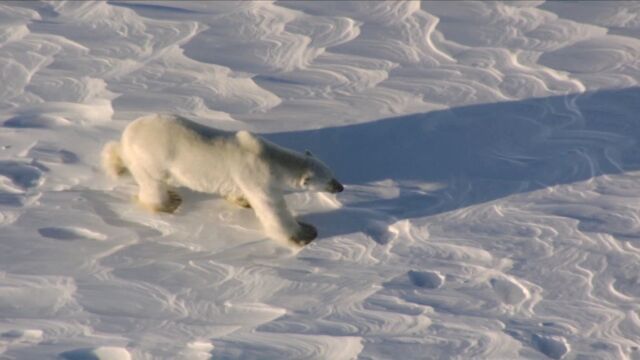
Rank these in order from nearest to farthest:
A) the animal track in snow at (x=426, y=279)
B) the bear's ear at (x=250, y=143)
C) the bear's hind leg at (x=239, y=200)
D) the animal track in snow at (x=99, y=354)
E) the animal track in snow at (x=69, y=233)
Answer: the animal track in snow at (x=99, y=354), the animal track in snow at (x=426, y=279), the bear's ear at (x=250, y=143), the animal track in snow at (x=69, y=233), the bear's hind leg at (x=239, y=200)

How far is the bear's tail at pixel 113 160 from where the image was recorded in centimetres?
614

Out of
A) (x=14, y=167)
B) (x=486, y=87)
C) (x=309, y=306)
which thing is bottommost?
(x=309, y=306)

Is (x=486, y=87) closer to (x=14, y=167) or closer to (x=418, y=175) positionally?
(x=418, y=175)

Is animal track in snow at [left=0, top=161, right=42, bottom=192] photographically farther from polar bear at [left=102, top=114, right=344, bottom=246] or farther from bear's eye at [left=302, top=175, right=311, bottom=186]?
bear's eye at [left=302, top=175, right=311, bottom=186]

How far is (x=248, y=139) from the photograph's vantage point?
5.84 m

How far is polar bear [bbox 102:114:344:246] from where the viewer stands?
19.1 ft

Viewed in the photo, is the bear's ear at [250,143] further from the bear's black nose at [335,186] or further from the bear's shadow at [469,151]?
the bear's shadow at [469,151]

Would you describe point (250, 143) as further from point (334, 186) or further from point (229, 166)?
point (334, 186)

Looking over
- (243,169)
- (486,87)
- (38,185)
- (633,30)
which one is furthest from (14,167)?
(633,30)

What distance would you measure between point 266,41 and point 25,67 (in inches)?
58.0

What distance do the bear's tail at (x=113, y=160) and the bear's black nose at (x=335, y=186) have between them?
1.08 m

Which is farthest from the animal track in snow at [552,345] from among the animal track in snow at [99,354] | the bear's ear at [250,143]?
the animal track in snow at [99,354]

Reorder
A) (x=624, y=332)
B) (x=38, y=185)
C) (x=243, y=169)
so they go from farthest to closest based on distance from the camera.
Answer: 1. (x=38, y=185)
2. (x=243, y=169)
3. (x=624, y=332)

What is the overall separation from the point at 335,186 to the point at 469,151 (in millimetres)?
976
